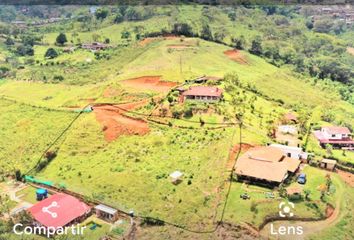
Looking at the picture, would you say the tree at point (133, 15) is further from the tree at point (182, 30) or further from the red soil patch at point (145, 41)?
the red soil patch at point (145, 41)

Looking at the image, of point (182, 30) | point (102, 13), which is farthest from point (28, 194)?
point (102, 13)

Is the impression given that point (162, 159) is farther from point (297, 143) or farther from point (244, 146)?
point (297, 143)

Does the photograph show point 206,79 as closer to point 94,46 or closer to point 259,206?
point 259,206

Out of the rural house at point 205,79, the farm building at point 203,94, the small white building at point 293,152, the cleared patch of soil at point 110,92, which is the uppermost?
the farm building at point 203,94

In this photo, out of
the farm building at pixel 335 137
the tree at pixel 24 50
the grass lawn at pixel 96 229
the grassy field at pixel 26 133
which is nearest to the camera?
the grass lawn at pixel 96 229

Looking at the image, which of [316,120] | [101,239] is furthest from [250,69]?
[101,239]

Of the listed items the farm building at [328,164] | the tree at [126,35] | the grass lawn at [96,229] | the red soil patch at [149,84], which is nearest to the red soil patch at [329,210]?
the farm building at [328,164]

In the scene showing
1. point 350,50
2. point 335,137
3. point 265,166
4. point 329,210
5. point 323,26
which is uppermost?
point 265,166
